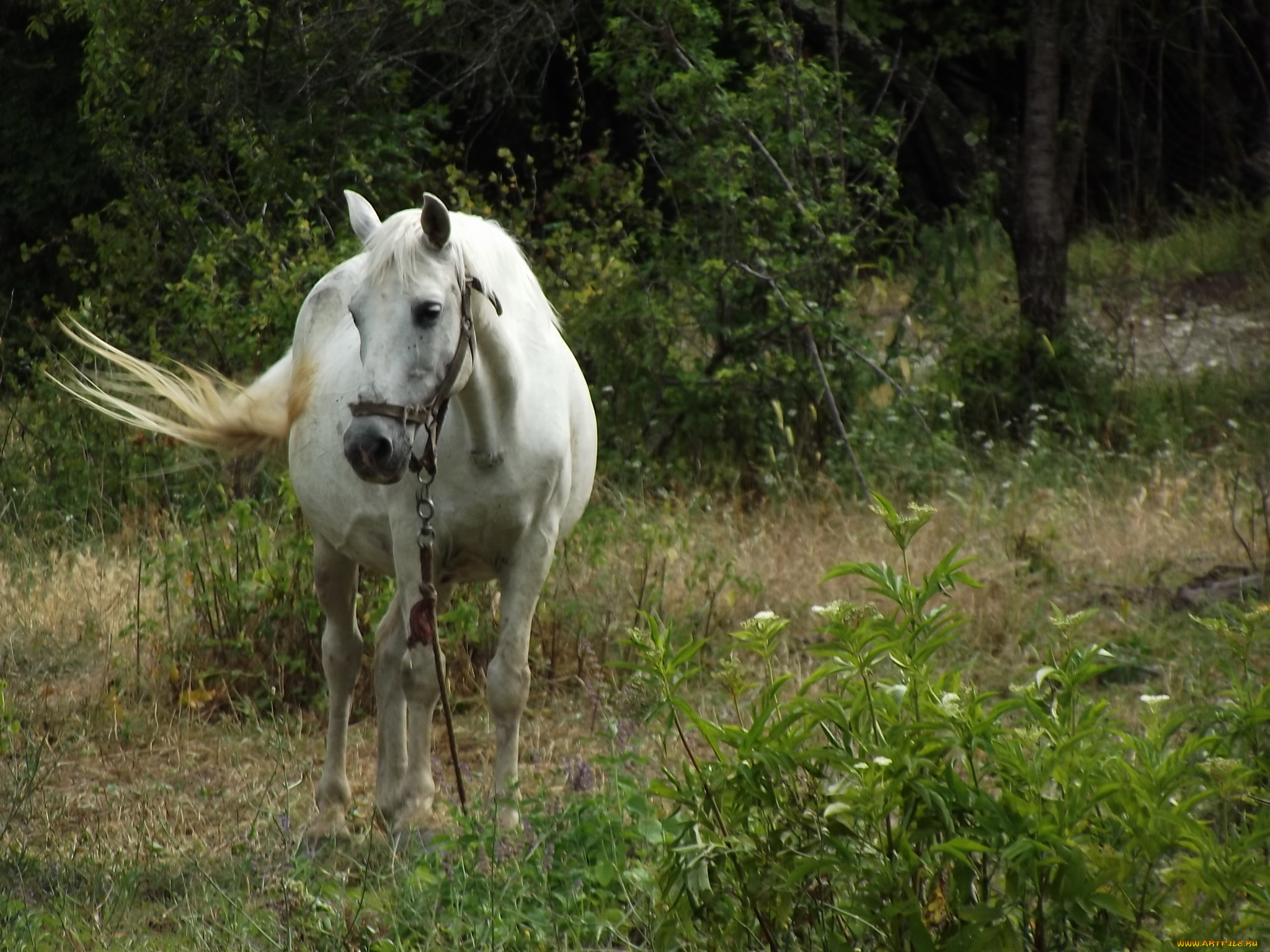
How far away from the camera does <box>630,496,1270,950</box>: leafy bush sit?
2.32 m

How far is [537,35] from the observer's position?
29.0ft

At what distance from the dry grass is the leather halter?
3.14ft

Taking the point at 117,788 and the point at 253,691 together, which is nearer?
the point at 117,788

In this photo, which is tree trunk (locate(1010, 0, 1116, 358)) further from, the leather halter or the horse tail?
the leather halter

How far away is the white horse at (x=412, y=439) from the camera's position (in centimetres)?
355

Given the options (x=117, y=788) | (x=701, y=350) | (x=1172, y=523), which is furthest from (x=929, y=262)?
(x=117, y=788)

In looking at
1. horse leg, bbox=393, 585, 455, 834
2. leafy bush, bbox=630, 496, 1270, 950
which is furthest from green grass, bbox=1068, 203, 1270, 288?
leafy bush, bbox=630, 496, 1270, 950

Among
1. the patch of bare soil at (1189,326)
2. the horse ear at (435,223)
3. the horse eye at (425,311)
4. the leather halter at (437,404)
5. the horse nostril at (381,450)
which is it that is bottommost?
the patch of bare soil at (1189,326)

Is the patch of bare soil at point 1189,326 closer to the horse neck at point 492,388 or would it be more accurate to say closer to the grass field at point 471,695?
the grass field at point 471,695

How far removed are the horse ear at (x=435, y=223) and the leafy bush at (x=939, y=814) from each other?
1384mm

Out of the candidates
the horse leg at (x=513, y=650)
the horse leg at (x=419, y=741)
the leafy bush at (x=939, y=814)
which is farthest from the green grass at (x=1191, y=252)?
the leafy bush at (x=939, y=814)

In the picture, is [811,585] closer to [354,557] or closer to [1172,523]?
[1172,523]

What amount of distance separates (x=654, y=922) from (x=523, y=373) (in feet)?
5.73

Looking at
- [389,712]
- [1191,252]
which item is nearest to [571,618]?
[389,712]
